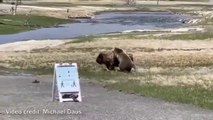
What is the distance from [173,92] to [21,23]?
6118 centimetres

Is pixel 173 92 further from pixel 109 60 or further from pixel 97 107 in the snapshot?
pixel 109 60

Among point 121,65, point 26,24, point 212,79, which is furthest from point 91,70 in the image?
point 26,24

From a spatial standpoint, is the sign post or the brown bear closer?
the sign post

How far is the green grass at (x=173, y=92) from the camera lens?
18.9 metres

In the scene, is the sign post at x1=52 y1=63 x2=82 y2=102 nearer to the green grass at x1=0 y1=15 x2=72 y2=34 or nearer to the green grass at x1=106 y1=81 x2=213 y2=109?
the green grass at x1=106 y1=81 x2=213 y2=109

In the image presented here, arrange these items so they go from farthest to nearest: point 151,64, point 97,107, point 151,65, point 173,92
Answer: point 151,64, point 151,65, point 173,92, point 97,107

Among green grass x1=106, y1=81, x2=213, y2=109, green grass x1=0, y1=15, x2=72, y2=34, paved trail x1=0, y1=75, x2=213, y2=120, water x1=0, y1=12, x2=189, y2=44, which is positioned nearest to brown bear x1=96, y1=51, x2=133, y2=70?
green grass x1=106, y1=81, x2=213, y2=109

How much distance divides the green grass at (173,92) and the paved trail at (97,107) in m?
0.61

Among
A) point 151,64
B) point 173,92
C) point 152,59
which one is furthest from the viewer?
point 152,59

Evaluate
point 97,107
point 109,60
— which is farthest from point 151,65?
point 97,107

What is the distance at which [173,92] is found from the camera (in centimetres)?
2073

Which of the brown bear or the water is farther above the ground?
the brown bear

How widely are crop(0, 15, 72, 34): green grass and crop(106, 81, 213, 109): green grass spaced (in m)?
43.5

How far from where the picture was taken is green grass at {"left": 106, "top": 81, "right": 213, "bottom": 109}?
18.9 metres
